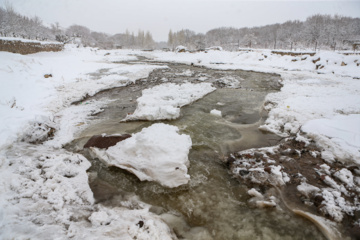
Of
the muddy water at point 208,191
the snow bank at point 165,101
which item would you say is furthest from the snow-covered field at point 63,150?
the muddy water at point 208,191

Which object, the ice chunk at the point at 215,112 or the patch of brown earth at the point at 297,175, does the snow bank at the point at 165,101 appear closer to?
the ice chunk at the point at 215,112

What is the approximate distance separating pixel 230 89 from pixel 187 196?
32.2ft

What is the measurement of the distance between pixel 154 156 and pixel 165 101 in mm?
4853

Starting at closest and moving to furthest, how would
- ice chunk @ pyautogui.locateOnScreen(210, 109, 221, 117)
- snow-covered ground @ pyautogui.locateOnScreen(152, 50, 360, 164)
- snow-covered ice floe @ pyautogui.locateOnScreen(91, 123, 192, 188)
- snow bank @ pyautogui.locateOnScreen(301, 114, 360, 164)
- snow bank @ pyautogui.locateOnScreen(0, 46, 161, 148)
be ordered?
snow-covered ice floe @ pyautogui.locateOnScreen(91, 123, 192, 188), snow bank @ pyautogui.locateOnScreen(301, 114, 360, 164), snow-covered ground @ pyautogui.locateOnScreen(152, 50, 360, 164), snow bank @ pyautogui.locateOnScreen(0, 46, 161, 148), ice chunk @ pyautogui.locateOnScreen(210, 109, 221, 117)

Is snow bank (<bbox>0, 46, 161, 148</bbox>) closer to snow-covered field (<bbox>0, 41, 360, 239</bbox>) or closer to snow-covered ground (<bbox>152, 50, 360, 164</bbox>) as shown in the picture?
snow-covered field (<bbox>0, 41, 360, 239</bbox>)

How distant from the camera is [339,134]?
5223 millimetres

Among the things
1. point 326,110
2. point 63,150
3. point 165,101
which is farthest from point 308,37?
point 63,150

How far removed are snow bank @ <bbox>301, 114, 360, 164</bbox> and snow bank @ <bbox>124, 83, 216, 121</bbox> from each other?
476cm

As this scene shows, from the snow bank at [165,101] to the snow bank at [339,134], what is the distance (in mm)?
4759

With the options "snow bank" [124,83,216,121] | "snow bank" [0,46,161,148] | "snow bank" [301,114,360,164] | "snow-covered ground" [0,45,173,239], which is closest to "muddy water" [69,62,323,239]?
"snow-covered ground" [0,45,173,239]

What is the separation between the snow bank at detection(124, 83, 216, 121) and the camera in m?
7.33

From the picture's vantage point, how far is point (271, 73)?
17.6 metres

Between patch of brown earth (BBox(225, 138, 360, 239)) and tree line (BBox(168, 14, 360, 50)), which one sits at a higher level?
tree line (BBox(168, 14, 360, 50))

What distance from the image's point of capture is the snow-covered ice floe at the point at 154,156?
4.05 m
